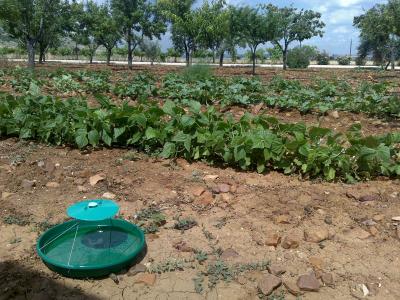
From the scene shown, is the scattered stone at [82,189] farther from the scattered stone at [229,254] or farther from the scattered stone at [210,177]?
the scattered stone at [229,254]

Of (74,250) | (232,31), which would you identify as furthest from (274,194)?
(232,31)

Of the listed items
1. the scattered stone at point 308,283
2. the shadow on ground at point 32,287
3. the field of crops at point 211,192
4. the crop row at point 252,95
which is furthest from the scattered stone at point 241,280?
the crop row at point 252,95

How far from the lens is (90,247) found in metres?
3.10

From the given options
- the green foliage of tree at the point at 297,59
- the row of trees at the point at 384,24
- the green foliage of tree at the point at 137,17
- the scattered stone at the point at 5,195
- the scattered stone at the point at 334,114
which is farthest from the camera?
the green foliage of tree at the point at 297,59

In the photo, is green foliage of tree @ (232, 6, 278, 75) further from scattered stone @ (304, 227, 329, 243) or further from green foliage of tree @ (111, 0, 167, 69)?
scattered stone @ (304, 227, 329, 243)

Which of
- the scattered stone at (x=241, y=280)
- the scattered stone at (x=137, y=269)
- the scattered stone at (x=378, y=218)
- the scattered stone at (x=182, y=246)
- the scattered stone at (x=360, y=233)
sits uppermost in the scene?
the scattered stone at (x=378, y=218)

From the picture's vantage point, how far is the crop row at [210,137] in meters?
3.97

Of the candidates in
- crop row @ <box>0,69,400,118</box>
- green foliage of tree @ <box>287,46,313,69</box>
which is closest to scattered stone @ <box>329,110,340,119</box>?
crop row @ <box>0,69,400,118</box>

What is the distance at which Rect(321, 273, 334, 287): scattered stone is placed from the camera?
2.71m

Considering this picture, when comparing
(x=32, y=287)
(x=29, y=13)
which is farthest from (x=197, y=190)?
(x=29, y=13)

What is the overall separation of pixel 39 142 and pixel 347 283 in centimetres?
368

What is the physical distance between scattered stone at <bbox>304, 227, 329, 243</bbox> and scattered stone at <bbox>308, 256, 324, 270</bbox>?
0.59ft

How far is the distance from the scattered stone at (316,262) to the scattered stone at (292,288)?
25cm

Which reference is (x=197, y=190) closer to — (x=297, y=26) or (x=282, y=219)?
(x=282, y=219)
